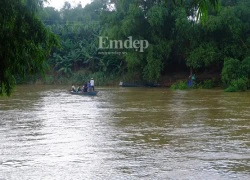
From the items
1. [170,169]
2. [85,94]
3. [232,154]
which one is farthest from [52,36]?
[85,94]

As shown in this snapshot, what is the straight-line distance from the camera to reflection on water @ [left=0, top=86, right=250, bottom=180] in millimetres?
8781

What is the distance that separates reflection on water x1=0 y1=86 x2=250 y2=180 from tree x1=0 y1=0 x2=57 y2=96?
451 centimetres

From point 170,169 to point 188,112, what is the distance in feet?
33.5

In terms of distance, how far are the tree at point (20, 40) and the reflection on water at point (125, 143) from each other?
4511 mm

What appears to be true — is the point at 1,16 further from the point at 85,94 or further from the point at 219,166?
the point at 85,94

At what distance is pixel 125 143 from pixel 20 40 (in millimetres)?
7913

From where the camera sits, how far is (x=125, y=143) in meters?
11.8

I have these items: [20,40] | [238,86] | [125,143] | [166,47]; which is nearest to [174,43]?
[166,47]

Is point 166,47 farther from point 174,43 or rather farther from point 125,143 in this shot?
point 125,143

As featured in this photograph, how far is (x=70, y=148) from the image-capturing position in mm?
11125

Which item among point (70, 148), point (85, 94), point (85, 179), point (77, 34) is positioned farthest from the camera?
point (77, 34)

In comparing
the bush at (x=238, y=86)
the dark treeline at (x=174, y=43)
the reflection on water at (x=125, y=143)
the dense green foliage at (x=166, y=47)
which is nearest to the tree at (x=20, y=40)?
the reflection on water at (x=125, y=143)

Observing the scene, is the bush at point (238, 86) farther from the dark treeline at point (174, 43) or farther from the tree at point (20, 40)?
the tree at point (20, 40)

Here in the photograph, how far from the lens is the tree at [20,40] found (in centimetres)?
404
